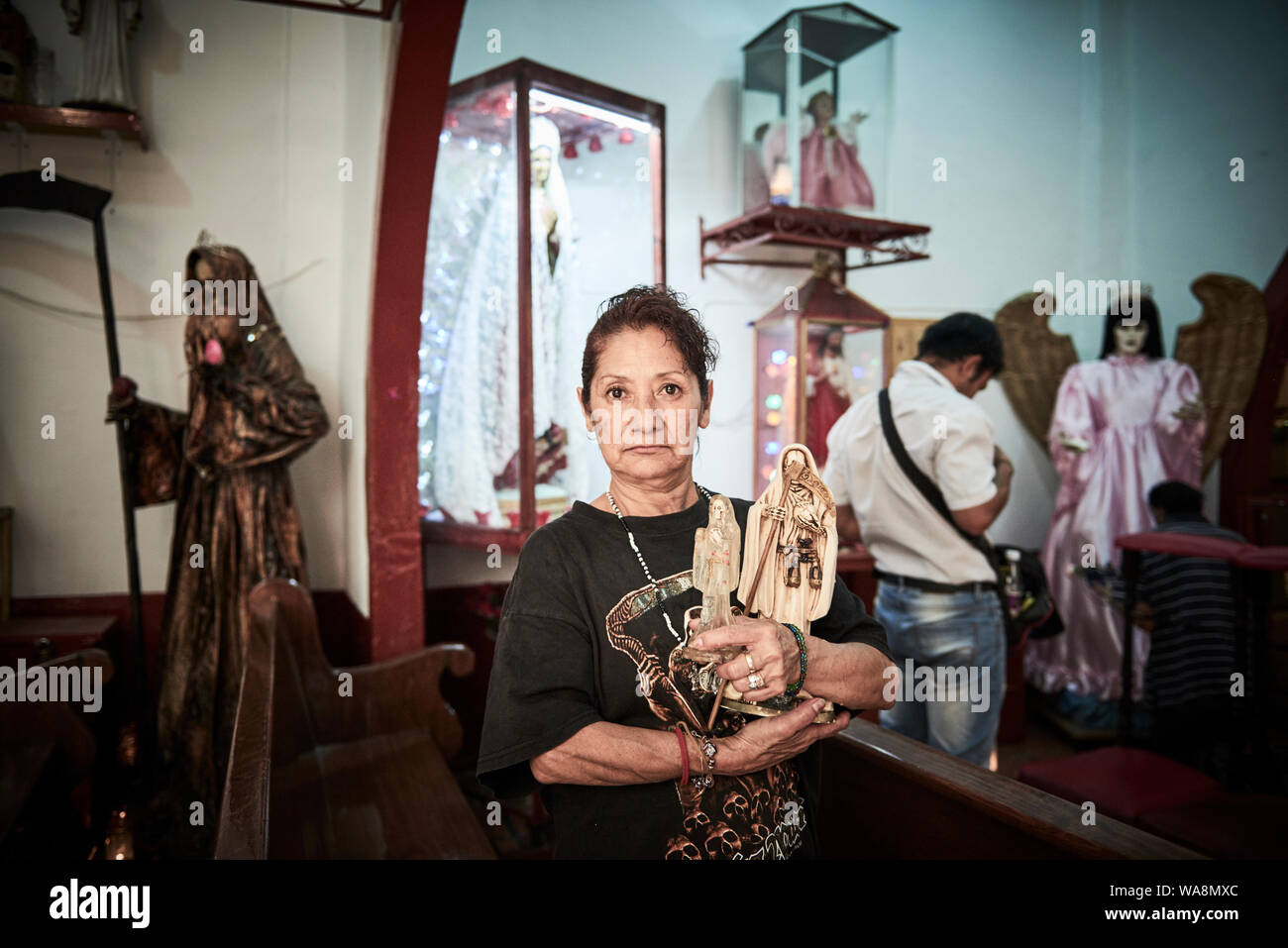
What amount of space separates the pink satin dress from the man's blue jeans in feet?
8.21

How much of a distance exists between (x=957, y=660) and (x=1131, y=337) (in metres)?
3.18

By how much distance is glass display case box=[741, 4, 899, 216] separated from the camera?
4230 millimetres

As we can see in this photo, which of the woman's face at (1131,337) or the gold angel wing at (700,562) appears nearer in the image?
the gold angel wing at (700,562)

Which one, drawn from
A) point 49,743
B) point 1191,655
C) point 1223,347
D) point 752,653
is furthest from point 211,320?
point 1223,347

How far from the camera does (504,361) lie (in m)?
3.28

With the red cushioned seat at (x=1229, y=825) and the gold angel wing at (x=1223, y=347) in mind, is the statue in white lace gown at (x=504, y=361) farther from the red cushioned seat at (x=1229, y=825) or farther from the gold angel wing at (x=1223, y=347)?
the gold angel wing at (x=1223, y=347)

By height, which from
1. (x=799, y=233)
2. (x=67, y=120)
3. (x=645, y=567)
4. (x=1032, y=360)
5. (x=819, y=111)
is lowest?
(x=645, y=567)

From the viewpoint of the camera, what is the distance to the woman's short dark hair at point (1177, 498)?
148 inches

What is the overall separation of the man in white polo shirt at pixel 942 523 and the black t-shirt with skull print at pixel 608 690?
1561 mm

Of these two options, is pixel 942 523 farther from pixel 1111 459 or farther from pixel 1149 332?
pixel 1149 332

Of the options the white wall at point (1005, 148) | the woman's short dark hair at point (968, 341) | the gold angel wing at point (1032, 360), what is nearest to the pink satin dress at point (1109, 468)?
the gold angel wing at point (1032, 360)

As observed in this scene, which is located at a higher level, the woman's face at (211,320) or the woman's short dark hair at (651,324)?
the woman's face at (211,320)

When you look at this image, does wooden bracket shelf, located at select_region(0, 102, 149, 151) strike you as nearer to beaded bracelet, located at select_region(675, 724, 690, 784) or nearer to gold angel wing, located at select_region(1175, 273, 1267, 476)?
beaded bracelet, located at select_region(675, 724, 690, 784)

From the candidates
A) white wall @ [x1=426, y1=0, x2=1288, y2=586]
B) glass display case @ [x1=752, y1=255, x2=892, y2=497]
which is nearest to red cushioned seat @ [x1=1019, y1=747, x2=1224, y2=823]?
glass display case @ [x1=752, y1=255, x2=892, y2=497]
